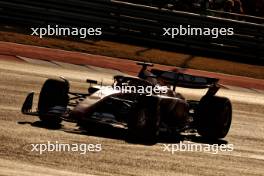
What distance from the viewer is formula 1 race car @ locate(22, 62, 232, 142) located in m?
13.0

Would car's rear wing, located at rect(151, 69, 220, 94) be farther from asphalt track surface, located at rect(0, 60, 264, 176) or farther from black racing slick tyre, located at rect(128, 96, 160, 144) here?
black racing slick tyre, located at rect(128, 96, 160, 144)

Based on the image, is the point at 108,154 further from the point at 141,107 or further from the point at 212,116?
the point at 212,116

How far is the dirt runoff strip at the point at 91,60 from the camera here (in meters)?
22.8

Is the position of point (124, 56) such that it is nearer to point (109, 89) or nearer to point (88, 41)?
point (88, 41)

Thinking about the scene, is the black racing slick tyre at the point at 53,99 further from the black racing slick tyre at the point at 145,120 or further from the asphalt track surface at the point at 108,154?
the black racing slick tyre at the point at 145,120

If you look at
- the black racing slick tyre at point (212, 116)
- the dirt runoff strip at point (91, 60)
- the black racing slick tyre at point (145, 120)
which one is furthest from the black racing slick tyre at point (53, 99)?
the dirt runoff strip at point (91, 60)

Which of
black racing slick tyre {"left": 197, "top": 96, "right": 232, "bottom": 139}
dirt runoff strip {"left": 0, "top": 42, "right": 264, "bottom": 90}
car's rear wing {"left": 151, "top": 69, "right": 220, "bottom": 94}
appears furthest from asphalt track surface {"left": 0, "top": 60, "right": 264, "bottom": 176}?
dirt runoff strip {"left": 0, "top": 42, "right": 264, "bottom": 90}

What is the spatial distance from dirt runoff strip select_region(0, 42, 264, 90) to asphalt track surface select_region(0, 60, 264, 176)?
5266mm

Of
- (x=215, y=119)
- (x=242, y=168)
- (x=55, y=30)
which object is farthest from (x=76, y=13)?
(x=242, y=168)

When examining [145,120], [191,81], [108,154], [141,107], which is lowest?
[108,154]

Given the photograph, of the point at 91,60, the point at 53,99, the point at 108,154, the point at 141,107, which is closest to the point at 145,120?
the point at 141,107

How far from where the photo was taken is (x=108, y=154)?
11828 mm

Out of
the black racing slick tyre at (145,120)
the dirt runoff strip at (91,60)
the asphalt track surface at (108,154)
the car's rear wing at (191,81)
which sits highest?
the dirt runoff strip at (91,60)

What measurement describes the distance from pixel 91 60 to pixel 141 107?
1073 centimetres
